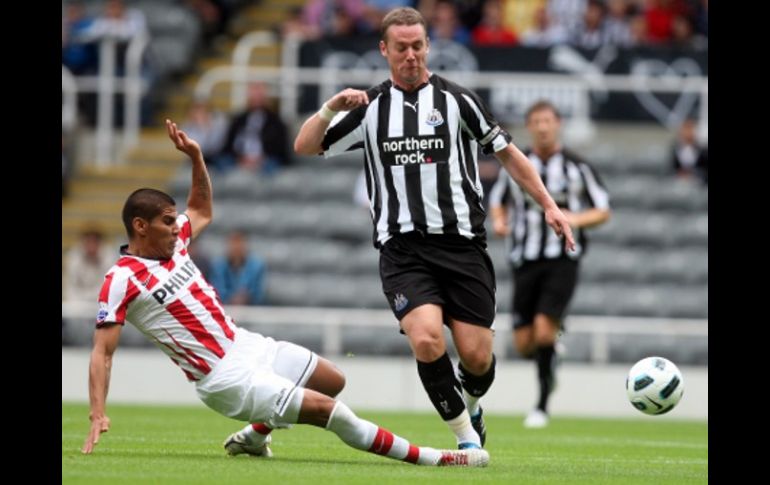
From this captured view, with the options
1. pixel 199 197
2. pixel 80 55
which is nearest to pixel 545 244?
pixel 199 197

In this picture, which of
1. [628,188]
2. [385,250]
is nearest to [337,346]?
[628,188]

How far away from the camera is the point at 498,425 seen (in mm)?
12789

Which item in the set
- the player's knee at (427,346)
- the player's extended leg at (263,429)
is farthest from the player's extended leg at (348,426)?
the player's extended leg at (263,429)

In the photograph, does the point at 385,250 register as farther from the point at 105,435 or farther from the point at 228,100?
the point at 228,100

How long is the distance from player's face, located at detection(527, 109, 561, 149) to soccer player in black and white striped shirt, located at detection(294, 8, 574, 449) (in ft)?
13.2

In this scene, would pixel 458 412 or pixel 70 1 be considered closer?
pixel 458 412

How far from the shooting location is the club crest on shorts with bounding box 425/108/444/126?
8.36m

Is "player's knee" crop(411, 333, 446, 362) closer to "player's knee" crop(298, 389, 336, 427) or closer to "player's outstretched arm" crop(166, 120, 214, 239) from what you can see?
"player's knee" crop(298, 389, 336, 427)

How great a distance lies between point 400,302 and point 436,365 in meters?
0.39

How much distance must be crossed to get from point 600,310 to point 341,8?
5.82 meters

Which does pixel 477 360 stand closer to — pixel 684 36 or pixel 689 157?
pixel 689 157

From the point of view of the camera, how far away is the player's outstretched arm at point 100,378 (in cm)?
763

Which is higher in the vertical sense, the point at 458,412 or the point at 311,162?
the point at 311,162

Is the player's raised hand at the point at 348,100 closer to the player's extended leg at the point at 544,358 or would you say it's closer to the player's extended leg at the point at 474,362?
the player's extended leg at the point at 474,362
